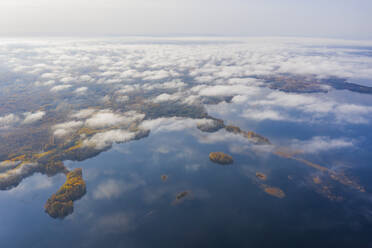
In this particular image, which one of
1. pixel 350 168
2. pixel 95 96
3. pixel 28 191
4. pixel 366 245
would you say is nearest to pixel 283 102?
pixel 350 168

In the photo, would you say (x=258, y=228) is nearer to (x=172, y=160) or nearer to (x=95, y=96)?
(x=172, y=160)

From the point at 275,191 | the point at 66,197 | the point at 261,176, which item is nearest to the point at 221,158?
the point at 261,176

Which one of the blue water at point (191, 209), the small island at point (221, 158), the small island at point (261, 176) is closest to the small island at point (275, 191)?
the blue water at point (191, 209)

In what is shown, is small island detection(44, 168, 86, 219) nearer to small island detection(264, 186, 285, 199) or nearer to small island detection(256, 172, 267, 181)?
small island detection(264, 186, 285, 199)

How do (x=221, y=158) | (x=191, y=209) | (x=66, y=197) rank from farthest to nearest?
(x=221, y=158)
(x=66, y=197)
(x=191, y=209)

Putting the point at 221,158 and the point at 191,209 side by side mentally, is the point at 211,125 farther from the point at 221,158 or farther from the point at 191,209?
the point at 191,209

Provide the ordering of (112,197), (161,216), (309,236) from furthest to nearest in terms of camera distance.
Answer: (112,197)
(161,216)
(309,236)
